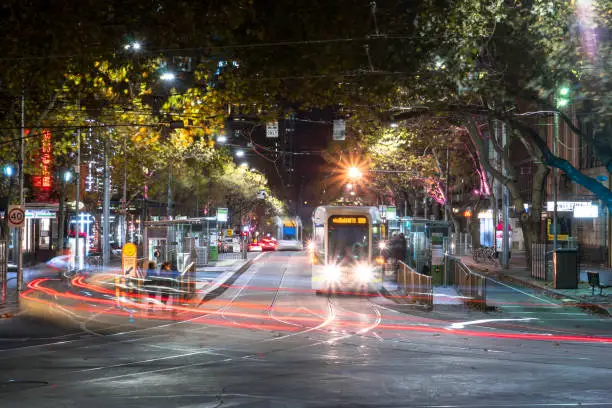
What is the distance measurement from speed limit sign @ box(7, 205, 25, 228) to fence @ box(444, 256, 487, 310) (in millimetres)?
16334

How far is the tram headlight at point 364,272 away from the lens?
91.9 feet

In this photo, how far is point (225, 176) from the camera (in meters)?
78.8

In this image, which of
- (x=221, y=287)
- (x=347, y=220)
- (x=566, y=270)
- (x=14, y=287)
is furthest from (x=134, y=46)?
(x=14, y=287)

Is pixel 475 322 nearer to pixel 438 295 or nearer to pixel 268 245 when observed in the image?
pixel 438 295

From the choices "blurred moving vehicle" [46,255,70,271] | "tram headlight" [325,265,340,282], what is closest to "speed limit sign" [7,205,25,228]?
"tram headlight" [325,265,340,282]

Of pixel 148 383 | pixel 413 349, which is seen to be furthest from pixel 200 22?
pixel 413 349

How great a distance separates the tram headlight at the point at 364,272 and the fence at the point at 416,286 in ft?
4.25

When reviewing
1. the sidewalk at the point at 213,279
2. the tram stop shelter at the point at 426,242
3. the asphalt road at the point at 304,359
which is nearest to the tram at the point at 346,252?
the tram stop shelter at the point at 426,242

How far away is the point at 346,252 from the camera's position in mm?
28062

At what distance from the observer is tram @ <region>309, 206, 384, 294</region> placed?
2802cm

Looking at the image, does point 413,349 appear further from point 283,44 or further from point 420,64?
point 420,64

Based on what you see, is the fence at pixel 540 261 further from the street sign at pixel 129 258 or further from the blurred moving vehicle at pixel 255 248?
the blurred moving vehicle at pixel 255 248

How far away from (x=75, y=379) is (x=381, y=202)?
3531 inches

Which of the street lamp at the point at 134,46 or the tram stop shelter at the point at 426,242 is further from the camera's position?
the tram stop shelter at the point at 426,242
